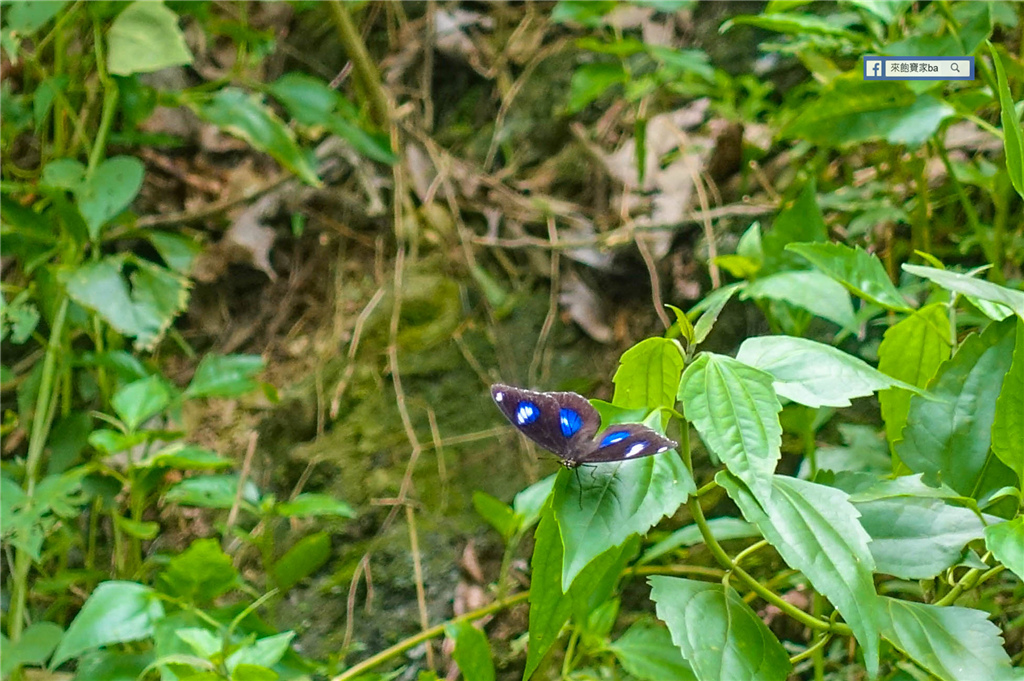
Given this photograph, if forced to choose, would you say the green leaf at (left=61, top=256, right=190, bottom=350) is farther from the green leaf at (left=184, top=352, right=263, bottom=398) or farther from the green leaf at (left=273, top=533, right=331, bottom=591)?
the green leaf at (left=273, top=533, right=331, bottom=591)

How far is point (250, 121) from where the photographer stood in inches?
68.0

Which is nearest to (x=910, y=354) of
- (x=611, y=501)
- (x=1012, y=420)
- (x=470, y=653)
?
(x=1012, y=420)

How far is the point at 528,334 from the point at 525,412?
134 centimetres

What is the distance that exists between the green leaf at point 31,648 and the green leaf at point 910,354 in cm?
138

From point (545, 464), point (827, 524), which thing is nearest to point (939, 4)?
point (827, 524)

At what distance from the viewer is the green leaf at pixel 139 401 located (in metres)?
1.35

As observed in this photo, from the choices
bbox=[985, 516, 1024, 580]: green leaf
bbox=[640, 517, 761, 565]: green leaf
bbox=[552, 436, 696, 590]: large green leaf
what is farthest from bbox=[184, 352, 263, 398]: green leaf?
bbox=[985, 516, 1024, 580]: green leaf

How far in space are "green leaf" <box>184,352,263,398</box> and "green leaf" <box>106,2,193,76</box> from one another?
0.61 m

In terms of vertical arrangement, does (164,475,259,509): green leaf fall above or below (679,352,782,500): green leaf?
below

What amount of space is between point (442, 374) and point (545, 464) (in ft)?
1.25

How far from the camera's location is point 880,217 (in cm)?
170

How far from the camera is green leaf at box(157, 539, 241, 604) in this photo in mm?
1111

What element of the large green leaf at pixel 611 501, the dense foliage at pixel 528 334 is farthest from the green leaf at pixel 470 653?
→ the large green leaf at pixel 611 501

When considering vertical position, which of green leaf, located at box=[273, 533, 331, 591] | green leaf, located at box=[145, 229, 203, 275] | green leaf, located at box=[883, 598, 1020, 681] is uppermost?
green leaf, located at box=[145, 229, 203, 275]
